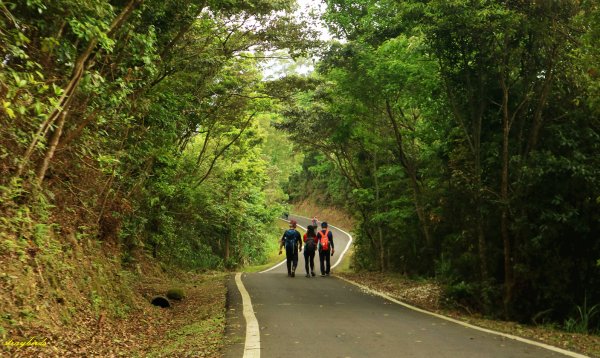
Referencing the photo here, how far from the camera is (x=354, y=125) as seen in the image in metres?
17.9

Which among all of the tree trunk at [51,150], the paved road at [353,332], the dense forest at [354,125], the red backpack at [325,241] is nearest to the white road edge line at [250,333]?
the paved road at [353,332]

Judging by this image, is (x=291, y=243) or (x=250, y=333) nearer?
(x=250, y=333)

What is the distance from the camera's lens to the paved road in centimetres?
587

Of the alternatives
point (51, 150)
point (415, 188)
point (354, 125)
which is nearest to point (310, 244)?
point (415, 188)

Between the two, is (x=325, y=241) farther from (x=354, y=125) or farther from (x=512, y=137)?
(x=512, y=137)

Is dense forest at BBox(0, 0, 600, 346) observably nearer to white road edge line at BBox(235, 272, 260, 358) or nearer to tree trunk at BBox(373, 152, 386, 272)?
tree trunk at BBox(373, 152, 386, 272)

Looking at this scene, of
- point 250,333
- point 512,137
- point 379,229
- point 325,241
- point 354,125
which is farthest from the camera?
point 379,229

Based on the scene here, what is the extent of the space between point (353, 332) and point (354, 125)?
11797 mm

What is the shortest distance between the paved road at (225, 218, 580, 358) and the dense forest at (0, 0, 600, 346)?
8.07 ft

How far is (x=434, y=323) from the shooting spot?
8.09 m

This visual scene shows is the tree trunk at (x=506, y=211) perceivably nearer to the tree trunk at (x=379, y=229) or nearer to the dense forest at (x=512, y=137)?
the dense forest at (x=512, y=137)

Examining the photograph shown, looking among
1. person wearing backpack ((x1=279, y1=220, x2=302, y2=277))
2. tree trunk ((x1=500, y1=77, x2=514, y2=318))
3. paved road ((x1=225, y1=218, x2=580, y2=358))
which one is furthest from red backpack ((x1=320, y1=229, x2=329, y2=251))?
tree trunk ((x1=500, y1=77, x2=514, y2=318))

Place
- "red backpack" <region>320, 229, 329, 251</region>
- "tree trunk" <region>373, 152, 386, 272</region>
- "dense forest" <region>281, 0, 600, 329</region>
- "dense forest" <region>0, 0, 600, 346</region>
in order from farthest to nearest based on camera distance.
Result: "tree trunk" <region>373, 152, 386, 272</region>
"red backpack" <region>320, 229, 329, 251</region>
"dense forest" <region>281, 0, 600, 329</region>
"dense forest" <region>0, 0, 600, 346</region>

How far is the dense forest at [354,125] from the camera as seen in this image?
665 cm
